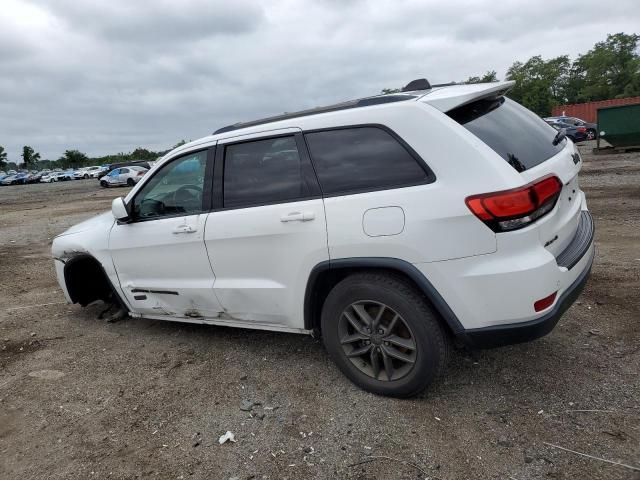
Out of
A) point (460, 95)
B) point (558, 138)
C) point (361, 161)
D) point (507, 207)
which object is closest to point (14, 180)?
point (361, 161)

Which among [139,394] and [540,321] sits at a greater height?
[540,321]

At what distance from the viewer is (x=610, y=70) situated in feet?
235

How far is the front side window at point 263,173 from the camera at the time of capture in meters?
3.16

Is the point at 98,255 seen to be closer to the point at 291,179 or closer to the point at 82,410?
the point at 82,410

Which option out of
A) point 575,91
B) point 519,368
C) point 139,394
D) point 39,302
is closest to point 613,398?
point 519,368

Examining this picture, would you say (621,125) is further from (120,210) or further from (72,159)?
(72,159)

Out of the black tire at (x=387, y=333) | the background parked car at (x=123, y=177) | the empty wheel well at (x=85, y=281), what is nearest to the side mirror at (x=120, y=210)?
the empty wheel well at (x=85, y=281)

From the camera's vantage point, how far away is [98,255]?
14.1 ft

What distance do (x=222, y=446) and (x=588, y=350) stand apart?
2.61 metres

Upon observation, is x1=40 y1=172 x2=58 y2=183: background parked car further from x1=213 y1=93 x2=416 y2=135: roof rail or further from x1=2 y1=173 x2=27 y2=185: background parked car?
x1=213 y1=93 x2=416 y2=135: roof rail

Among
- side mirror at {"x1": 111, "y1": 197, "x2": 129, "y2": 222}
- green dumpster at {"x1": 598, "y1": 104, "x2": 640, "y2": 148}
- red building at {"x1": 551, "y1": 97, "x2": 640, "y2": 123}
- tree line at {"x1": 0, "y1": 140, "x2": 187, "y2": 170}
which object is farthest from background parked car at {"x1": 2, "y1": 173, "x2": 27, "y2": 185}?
side mirror at {"x1": 111, "y1": 197, "x2": 129, "y2": 222}

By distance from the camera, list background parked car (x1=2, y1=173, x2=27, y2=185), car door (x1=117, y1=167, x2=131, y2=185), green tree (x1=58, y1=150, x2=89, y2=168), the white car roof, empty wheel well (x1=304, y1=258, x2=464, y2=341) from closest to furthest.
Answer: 1. empty wheel well (x1=304, y1=258, x2=464, y2=341)
2. the white car roof
3. car door (x1=117, y1=167, x2=131, y2=185)
4. background parked car (x1=2, y1=173, x2=27, y2=185)
5. green tree (x1=58, y1=150, x2=89, y2=168)

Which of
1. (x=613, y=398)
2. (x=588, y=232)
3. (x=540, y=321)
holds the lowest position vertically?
(x=613, y=398)

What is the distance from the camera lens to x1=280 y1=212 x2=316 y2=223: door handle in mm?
2981
